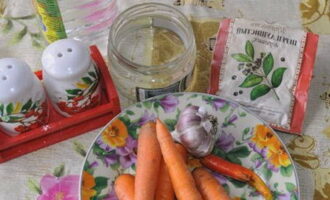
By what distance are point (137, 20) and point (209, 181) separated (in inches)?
11.7

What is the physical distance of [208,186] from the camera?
2.06 feet

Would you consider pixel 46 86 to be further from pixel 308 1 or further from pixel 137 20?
pixel 308 1

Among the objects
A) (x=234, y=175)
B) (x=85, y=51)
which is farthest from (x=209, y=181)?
(x=85, y=51)

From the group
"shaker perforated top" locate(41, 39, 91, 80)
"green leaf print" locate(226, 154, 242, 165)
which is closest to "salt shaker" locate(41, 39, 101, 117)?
"shaker perforated top" locate(41, 39, 91, 80)

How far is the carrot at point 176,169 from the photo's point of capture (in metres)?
0.61

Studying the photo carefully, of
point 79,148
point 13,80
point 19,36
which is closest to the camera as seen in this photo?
point 13,80

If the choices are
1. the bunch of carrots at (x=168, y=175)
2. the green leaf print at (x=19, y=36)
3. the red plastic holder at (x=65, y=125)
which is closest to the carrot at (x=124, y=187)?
the bunch of carrots at (x=168, y=175)

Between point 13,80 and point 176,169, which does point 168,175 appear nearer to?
point 176,169

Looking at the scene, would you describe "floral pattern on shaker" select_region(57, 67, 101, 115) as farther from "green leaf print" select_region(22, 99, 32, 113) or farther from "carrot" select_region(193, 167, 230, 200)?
"carrot" select_region(193, 167, 230, 200)

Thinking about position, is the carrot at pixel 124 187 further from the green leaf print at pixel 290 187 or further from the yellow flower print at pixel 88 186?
the green leaf print at pixel 290 187

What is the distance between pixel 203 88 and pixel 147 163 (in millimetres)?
183

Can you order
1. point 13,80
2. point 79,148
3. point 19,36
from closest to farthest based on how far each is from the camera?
1. point 13,80
2. point 79,148
3. point 19,36

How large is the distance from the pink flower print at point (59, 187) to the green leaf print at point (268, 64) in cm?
33

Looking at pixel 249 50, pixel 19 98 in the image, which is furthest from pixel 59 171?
pixel 249 50
